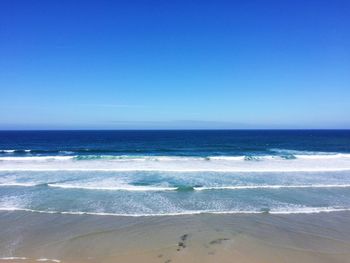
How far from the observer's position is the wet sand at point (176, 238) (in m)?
6.65

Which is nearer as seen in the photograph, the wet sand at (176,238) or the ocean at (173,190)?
the wet sand at (176,238)

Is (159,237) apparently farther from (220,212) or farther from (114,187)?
(114,187)

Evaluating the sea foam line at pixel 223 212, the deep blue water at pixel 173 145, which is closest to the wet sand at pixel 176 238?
the sea foam line at pixel 223 212

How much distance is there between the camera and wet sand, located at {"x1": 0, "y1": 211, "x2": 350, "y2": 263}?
6648 mm

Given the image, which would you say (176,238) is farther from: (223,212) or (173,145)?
(173,145)

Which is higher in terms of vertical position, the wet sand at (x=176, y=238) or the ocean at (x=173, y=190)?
the ocean at (x=173, y=190)

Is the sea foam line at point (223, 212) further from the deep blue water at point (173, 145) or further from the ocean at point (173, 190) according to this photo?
the deep blue water at point (173, 145)

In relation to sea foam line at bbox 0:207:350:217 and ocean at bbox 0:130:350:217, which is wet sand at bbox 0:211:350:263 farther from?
ocean at bbox 0:130:350:217

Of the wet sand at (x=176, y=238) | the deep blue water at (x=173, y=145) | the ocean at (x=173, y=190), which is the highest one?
the deep blue water at (x=173, y=145)

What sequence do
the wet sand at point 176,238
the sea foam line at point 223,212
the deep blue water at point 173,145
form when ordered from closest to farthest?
the wet sand at point 176,238
the sea foam line at point 223,212
the deep blue water at point 173,145

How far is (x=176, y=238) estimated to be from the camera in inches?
301

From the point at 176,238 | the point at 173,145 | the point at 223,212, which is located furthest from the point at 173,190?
the point at 173,145

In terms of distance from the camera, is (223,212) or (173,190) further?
(173,190)

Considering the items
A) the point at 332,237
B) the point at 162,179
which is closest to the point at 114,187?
the point at 162,179
